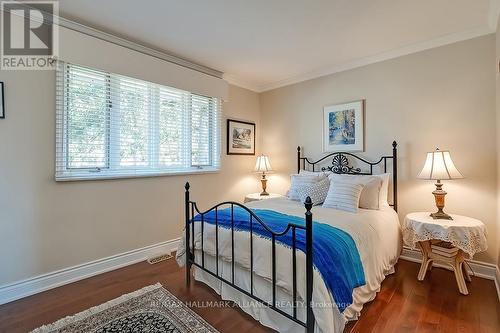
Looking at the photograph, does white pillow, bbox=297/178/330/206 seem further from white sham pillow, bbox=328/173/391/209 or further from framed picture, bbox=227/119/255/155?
framed picture, bbox=227/119/255/155

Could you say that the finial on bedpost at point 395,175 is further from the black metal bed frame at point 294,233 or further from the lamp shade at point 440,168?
the lamp shade at point 440,168

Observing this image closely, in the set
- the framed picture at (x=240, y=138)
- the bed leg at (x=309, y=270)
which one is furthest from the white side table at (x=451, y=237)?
the framed picture at (x=240, y=138)

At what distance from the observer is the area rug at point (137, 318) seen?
5.65ft

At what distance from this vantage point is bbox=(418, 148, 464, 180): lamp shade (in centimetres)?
233

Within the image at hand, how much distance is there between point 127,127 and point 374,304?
2981mm

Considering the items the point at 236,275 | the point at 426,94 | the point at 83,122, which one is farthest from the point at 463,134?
the point at 83,122

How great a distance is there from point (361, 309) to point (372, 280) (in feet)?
0.79

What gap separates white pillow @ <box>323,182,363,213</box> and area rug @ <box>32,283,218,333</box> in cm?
160

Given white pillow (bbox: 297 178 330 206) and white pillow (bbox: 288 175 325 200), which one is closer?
white pillow (bbox: 297 178 330 206)

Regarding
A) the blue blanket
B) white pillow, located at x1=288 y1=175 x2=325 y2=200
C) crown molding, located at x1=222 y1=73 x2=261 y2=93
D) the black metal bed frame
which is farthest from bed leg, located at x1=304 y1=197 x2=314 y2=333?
crown molding, located at x1=222 y1=73 x2=261 y2=93

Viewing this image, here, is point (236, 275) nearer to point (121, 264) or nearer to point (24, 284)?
point (121, 264)

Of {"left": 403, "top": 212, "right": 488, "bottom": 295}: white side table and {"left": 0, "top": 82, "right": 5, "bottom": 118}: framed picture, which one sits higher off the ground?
{"left": 0, "top": 82, "right": 5, "bottom": 118}: framed picture

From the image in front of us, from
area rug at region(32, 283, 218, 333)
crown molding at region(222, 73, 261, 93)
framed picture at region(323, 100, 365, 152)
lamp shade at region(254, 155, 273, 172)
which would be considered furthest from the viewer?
lamp shade at region(254, 155, 273, 172)
